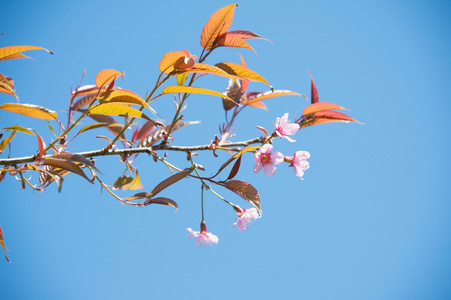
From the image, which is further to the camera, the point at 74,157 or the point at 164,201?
the point at 164,201

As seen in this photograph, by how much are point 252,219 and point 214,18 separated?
0.50 meters

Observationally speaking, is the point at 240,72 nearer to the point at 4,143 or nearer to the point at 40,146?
the point at 40,146

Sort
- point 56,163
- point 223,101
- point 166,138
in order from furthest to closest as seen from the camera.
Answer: point 223,101, point 166,138, point 56,163

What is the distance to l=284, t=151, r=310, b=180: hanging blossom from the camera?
0.75m

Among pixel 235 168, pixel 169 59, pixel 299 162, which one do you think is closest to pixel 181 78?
pixel 169 59

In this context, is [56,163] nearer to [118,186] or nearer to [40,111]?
[40,111]

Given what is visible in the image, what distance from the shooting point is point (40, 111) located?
1.96 feet

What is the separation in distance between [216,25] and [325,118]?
294mm

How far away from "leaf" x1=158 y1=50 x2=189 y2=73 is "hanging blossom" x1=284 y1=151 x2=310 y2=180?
316 mm

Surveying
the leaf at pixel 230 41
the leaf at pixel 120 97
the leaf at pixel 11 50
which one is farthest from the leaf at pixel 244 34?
the leaf at pixel 11 50

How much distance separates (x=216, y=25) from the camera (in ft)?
2.10

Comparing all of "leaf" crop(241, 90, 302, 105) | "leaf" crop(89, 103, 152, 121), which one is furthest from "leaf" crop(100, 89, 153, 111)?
"leaf" crop(241, 90, 302, 105)

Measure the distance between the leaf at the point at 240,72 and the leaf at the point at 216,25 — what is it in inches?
2.2

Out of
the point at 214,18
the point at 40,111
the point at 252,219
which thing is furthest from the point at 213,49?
the point at 252,219
